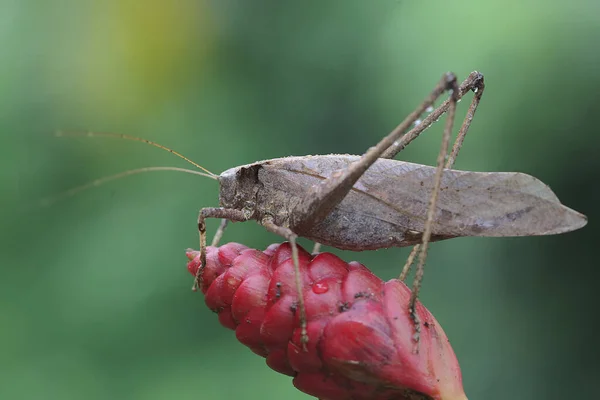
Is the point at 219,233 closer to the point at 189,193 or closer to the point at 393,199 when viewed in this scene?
the point at 393,199

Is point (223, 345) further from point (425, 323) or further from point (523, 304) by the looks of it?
point (425, 323)

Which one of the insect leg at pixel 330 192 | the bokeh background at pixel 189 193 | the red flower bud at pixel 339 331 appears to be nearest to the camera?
the red flower bud at pixel 339 331

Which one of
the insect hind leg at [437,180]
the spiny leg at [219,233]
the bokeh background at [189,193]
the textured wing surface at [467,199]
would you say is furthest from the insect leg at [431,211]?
the bokeh background at [189,193]

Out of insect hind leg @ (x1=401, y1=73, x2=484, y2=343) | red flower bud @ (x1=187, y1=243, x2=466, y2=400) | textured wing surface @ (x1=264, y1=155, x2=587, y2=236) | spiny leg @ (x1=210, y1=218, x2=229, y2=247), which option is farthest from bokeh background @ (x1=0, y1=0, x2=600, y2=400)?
red flower bud @ (x1=187, y1=243, x2=466, y2=400)

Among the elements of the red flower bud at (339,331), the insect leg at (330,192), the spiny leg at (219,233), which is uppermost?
the insect leg at (330,192)

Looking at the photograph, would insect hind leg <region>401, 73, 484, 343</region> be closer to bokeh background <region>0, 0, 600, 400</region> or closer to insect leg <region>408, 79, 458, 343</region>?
insect leg <region>408, 79, 458, 343</region>

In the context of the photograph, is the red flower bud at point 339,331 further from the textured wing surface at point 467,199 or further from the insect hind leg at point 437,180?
the textured wing surface at point 467,199

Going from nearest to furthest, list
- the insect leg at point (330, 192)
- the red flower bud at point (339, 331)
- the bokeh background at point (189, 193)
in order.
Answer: the red flower bud at point (339, 331) → the insect leg at point (330, 192) → the bokeh background at point (189, 193)
